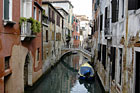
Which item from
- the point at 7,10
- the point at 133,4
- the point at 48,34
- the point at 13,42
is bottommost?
the point at 13,42

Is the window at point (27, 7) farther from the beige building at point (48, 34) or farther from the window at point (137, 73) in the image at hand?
the window at point (137, 73)

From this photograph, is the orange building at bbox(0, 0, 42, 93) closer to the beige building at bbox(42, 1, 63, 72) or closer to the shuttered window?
the shuttered window

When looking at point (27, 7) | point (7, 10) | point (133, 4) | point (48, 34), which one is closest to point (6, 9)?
point (7, 10)

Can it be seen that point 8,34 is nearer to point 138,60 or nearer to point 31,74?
point 31,74

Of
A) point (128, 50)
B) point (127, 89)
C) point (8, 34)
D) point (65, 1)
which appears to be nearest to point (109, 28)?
point (128, 50)

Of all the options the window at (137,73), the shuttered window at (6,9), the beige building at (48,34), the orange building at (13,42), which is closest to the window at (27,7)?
the orange building at (13,42)

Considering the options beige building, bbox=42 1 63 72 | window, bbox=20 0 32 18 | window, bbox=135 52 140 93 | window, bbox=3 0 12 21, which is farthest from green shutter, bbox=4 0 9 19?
beige building, bbox=42 1 63 72

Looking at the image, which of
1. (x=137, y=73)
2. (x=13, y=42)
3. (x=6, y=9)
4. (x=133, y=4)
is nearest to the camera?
(x=137, y=73)

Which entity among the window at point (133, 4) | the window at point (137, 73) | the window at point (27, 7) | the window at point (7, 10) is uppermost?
the window at point (27, 7)

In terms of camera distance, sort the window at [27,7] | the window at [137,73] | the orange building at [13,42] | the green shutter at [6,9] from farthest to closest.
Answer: the window at [27,7] → the green shutter at [6,9] → the orange building at [13,42] → the window at [137,73]

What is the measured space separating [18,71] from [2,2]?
3672mm

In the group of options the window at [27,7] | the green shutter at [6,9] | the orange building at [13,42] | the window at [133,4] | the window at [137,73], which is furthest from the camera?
the window at [27,7]

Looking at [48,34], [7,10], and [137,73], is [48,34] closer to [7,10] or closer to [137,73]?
[7,10]

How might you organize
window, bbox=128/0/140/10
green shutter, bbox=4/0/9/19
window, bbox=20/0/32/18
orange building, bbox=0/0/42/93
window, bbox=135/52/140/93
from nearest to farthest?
window, bbox=135/52/140/93 → window, bbox=128/0/140/10 → orange building, bbox=0/0/42/93 → green shutter, bbox=4/0/9/19 → window, bbox=20/0/32/18
